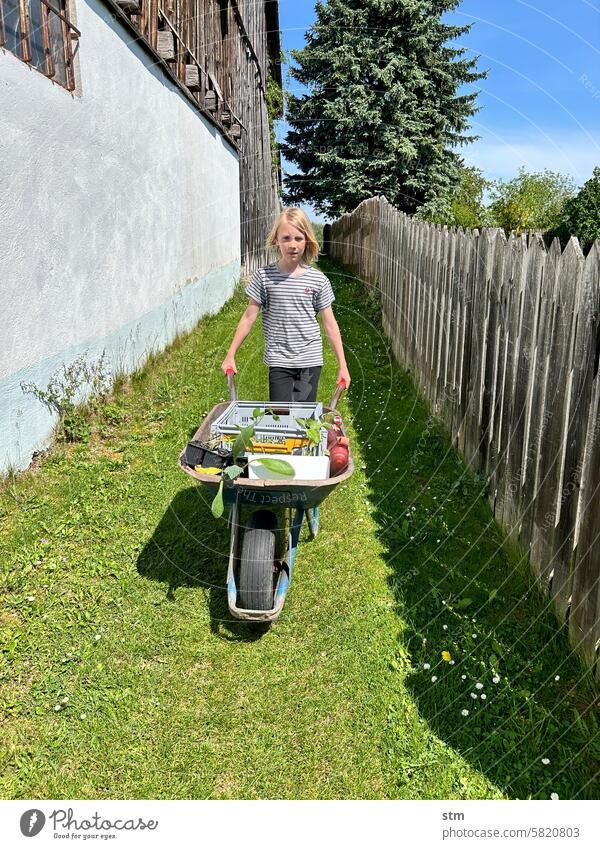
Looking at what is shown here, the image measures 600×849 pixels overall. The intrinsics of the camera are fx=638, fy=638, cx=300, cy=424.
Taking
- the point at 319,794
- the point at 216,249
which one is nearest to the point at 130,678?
the point at 319,794

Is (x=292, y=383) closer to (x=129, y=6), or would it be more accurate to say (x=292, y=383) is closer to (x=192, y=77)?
(x=129, y=6)

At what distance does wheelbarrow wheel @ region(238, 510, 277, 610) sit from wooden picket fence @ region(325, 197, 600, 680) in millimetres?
1405

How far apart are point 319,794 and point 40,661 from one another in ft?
4.93

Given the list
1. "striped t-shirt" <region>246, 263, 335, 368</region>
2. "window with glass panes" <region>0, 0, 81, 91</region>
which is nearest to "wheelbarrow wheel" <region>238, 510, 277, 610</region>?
"striped t-shirt" <region>246, 263, 335, 368</region>

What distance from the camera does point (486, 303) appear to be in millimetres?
4449

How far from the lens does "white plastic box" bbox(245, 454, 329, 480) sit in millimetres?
3020

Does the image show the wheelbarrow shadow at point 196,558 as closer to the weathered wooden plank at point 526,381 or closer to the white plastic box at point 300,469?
the white plastic box at point 300,469

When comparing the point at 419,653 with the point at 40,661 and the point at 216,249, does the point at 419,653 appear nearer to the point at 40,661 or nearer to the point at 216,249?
the point at 40,661

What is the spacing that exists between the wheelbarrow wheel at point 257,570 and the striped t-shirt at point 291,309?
54.0 inches

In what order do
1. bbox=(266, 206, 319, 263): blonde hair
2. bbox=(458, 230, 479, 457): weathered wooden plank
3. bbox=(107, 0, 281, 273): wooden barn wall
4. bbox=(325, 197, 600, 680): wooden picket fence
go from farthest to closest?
bbox=(107, 0, 281, 273): wooden barn wall
bbox=(458, 230, 479, 457): weathered wooden plank
bbox=(266, 206, 319, 263): blonde hair
bbox=(325, 197, 600, 680): wooden picket fence

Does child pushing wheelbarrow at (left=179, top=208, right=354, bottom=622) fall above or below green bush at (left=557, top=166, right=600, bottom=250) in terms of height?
below

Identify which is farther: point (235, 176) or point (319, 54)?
point (319, 54)

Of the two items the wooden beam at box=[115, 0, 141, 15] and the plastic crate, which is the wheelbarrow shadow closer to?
the plastic crate

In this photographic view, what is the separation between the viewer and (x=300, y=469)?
3.04 m
